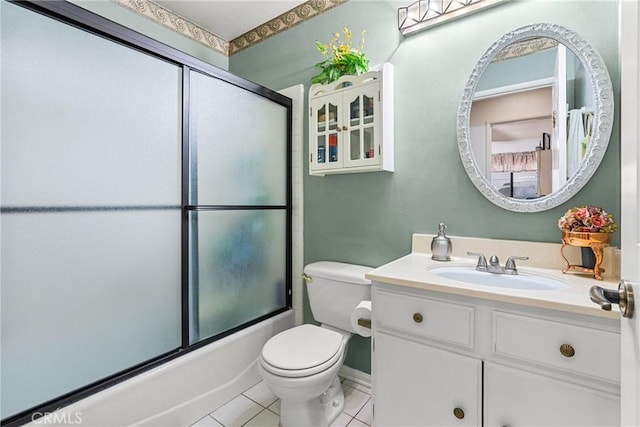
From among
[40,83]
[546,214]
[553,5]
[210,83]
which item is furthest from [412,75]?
[40,83]

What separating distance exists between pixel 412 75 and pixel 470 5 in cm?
38

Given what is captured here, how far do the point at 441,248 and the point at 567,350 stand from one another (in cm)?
64

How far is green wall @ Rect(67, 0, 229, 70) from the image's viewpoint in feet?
5.89

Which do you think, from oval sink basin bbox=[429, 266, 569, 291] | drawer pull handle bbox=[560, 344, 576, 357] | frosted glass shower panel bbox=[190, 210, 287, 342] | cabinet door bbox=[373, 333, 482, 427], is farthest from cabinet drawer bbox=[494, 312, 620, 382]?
frosted glass shower panel bbox=[190, 210, 287, 342]

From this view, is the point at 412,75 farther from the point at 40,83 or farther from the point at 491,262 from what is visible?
the point at 40,83

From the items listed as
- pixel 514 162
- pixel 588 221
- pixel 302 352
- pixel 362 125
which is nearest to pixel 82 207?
pixel 302 352

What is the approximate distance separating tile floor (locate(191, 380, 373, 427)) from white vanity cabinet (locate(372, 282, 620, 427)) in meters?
0.39

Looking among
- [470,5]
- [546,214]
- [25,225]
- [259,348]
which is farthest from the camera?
[259,348]

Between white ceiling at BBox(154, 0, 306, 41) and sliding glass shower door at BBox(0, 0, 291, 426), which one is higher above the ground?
white ceiling at BBox(154, 0, 306, 41)

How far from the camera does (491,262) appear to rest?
51.3 inches

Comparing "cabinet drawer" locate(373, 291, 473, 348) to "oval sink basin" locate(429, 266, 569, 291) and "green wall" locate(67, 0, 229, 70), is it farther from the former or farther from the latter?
"green wall" locate(67, 0, 229, 70)

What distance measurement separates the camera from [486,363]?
101 centimetres

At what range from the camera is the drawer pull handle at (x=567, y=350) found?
34.3 inches

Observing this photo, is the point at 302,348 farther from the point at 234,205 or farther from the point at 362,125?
the point at 362,125
